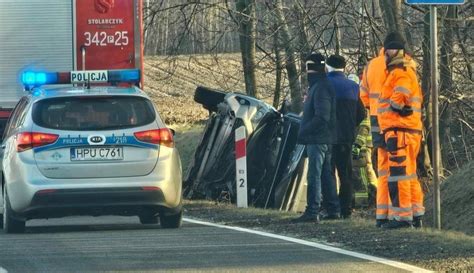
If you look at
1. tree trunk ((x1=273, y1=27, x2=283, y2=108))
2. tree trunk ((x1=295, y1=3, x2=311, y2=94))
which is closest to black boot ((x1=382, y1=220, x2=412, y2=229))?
tree trunk ((x1=295, y1=3, x2=311, y2=94))

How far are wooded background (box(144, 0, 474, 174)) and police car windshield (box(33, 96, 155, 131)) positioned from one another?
6.64m

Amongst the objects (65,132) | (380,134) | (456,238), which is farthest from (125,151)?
(456,238)

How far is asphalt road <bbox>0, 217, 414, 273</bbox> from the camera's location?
30.0ft

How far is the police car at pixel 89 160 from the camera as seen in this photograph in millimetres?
11578

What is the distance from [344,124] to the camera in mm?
13016

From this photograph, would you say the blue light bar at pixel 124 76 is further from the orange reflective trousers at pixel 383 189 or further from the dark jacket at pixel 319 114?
the orange reflective trousers at pixel 383 189

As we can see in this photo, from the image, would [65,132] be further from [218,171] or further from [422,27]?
[422,27]

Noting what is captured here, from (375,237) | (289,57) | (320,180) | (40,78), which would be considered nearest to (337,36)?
(289,57)

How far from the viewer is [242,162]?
51.6 ft

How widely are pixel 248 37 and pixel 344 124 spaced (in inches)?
428

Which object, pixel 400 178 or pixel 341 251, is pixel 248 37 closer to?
pixel 400 178

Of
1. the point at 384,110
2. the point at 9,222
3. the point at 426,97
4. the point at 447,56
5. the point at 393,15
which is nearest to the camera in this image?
the point at 384,110

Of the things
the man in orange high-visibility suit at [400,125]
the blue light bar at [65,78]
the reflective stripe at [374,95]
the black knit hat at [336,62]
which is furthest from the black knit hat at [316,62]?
the blue light bar at [65,78]

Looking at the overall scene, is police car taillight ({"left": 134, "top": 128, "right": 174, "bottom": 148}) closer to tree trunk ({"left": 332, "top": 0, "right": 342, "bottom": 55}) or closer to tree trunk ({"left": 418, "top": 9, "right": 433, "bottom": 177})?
tree trunk ({"left": 418, "top": 9, "right": 433, "bottom": 177})
